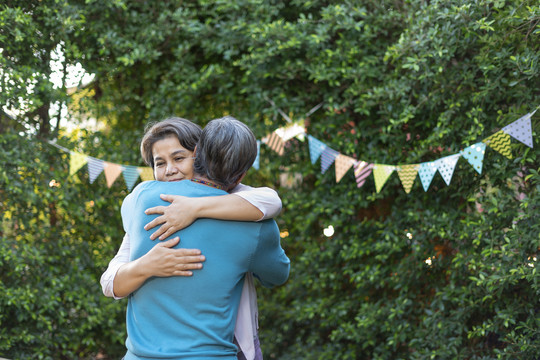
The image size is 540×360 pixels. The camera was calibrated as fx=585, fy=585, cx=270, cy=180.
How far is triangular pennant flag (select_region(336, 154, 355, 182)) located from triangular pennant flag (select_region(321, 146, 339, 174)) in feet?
0.11

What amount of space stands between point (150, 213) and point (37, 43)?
2654mm

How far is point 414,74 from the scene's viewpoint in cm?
325

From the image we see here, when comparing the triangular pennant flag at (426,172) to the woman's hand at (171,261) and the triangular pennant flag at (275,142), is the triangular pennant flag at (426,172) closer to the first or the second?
the triangular pennant flag at (275,142)

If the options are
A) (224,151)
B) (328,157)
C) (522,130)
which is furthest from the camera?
(328,157)

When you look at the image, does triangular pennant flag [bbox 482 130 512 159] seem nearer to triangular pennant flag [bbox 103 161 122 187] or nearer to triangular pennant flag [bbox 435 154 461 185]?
triangular pennant flag [bbox 435 154 461 185]

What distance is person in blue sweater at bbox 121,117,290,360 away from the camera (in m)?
1.46

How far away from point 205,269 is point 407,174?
6.59ft

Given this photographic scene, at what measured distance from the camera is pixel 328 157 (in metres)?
3.55

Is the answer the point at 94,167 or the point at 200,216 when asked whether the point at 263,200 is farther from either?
the point at 94,167

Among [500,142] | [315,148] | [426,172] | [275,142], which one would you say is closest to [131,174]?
[275,142]

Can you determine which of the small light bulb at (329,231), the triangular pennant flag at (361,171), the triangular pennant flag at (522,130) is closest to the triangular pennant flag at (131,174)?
the small light bulb at (329,231)

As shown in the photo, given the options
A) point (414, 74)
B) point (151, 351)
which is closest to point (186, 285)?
point (151, 351)

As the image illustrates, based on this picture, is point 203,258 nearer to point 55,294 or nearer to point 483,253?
point 483,253

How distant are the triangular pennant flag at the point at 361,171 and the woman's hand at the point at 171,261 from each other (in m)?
2.06
